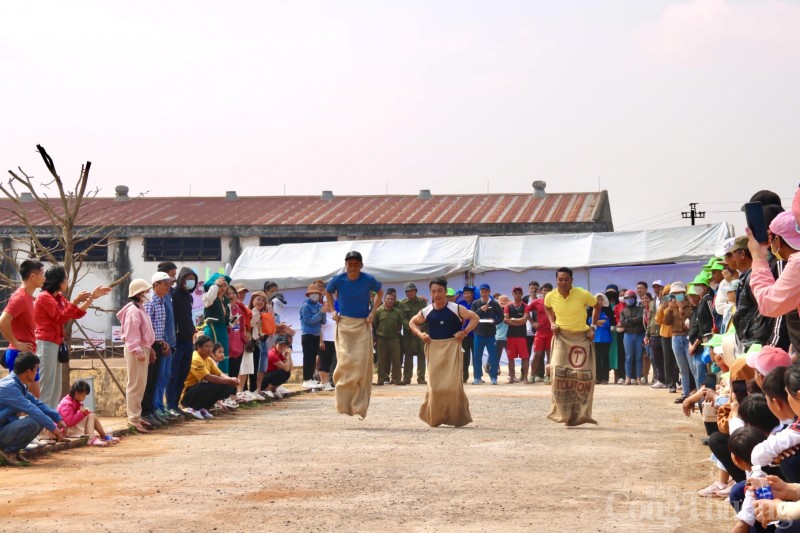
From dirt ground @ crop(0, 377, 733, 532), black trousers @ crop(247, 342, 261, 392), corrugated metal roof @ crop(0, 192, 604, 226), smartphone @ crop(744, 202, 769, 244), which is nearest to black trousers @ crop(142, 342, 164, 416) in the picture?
dirt ground @ crop(0, 377, 733, 532)

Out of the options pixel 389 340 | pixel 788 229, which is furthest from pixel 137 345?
pixel 389 340

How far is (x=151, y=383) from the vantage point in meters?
13.8

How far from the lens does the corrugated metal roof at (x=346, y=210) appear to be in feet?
135

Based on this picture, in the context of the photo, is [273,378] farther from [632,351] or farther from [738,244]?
[738,244]

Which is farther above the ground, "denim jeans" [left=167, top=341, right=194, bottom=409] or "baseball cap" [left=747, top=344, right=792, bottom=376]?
"baseball cap" [left=747, top=344, right=792, bottom=376]

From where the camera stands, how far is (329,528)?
7.06 m

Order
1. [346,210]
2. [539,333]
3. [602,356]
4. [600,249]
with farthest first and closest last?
[346,210], [600,249], [539,333], [602,356]

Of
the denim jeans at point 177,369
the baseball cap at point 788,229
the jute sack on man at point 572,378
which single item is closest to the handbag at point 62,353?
the denim jeans at point 177,369

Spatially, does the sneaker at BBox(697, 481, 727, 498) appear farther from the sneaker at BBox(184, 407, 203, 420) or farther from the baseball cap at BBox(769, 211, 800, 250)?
the sneaker at BBox(184, 407, 203, 420)

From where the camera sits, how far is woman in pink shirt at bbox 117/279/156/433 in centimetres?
1305

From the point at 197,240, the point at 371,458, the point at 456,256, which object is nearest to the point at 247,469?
the point at 371,458

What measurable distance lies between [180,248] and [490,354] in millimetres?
21511

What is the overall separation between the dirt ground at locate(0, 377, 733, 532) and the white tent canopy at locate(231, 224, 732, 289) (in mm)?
12885

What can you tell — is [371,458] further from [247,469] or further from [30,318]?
[30,318]
